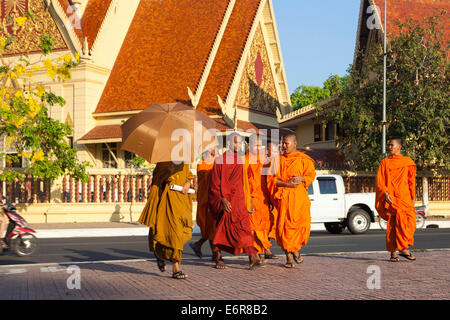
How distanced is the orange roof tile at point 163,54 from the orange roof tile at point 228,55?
0.85 m

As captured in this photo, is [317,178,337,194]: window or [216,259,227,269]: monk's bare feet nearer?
[216,259,227,269]: monk's bare feet

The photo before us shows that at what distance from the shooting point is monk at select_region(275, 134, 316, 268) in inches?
392

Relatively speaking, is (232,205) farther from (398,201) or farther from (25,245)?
(25,245)

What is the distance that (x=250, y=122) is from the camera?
32.2 metres

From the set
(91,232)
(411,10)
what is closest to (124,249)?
(91,232)

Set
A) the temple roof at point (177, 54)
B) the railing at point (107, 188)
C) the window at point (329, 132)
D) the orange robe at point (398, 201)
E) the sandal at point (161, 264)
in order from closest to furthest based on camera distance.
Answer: the sandal at point (161, 264)
the orange robe at point (398, 201)
the railing at point (107, 188)
the temple roof at point (177, 54)
the window at point (329, 132)

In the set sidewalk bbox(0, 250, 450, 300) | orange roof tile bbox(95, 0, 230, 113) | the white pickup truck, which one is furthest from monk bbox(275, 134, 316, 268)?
orange roof tile bbox(95, 0, 230, 113)

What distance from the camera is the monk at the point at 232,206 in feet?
31.3

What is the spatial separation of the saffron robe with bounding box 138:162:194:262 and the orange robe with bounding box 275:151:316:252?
1.80m

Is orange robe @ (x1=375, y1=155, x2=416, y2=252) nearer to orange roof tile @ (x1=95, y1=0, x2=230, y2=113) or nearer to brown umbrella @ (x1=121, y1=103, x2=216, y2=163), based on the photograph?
brown umbrella @ (x1=121, y1=103, x2=216, y2=163)

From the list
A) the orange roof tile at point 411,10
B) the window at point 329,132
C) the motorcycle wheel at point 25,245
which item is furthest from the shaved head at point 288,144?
the window at point 329,132

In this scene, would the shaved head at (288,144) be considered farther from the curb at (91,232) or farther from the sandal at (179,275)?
the curb at (91,232)
